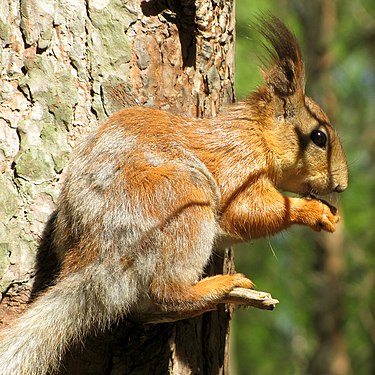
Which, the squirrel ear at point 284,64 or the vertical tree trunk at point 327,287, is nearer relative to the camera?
the squirrel ear at point 284,64

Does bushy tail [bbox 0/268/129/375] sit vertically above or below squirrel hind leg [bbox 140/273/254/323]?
below

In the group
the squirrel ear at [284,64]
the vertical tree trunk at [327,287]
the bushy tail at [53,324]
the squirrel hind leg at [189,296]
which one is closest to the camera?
the bushy tail at [53,324]

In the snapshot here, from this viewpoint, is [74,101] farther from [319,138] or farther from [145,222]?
[319,138]

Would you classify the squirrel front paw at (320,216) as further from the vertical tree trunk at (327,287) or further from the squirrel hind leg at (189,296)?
the vertical tree trunk at (327,287)

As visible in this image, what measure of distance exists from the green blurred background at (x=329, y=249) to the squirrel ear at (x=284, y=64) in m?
3.91

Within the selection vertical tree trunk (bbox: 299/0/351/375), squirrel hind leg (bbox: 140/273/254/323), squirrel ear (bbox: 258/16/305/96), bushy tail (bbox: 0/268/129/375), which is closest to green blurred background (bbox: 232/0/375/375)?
vertical tree trunk (bbox: 299/0/351/375)

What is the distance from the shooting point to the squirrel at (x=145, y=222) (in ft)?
7.84

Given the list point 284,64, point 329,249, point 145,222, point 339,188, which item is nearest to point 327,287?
point 329,249

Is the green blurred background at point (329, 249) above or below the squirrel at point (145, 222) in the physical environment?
above

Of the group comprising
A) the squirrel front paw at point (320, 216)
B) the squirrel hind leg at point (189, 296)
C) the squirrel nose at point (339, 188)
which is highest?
the squirrel nose at point (339, 188)

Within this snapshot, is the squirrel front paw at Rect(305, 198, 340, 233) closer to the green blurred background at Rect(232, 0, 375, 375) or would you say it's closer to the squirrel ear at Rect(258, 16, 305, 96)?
the squirrel ear at Rect(258, 16, 305, 96)

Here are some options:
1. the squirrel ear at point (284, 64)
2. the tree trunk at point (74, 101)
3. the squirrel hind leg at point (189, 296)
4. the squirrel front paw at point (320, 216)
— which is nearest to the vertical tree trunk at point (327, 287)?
the squirrel ear at point (284, 64)

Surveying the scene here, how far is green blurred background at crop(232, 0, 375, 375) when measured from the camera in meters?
9.14

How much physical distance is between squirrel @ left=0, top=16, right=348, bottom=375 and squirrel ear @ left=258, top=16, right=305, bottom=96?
1.24ft
